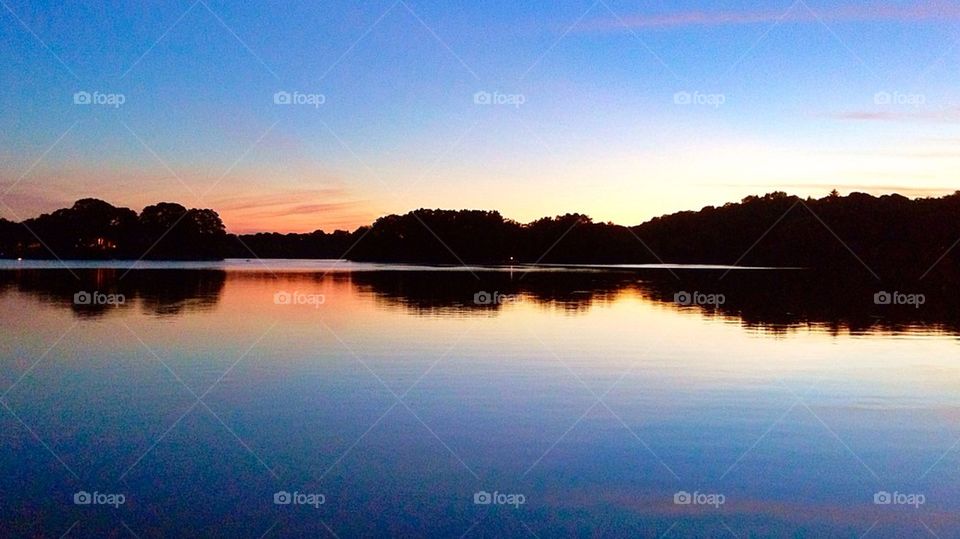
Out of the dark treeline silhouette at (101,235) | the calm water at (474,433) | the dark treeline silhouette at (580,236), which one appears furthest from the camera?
the dark treeline silhouette at (101,235)

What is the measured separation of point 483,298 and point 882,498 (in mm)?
38282

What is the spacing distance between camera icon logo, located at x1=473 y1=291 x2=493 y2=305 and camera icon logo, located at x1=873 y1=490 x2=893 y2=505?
3368cm

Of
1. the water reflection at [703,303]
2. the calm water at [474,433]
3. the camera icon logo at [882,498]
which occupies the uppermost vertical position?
the water reflection at [703,303]

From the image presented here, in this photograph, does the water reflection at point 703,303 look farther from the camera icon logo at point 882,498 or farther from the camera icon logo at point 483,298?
the camera icon logo at point 882,498

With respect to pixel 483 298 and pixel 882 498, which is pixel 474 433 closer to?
pixel 882 498

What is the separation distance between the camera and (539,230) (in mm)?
193000

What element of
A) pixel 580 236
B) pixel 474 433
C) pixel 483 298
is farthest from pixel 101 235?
pixel 474 433

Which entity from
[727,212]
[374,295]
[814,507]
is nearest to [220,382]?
[814,507]

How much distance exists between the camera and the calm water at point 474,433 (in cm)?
1114

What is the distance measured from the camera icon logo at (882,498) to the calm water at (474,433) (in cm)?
7

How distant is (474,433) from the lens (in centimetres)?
1526

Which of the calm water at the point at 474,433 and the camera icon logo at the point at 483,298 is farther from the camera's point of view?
the camera icon logo at the point at 483,298

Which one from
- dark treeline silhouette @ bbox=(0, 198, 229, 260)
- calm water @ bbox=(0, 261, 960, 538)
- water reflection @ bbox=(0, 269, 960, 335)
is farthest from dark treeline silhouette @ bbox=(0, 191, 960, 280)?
calm water @ bbox=(0, 261, 960, 538)

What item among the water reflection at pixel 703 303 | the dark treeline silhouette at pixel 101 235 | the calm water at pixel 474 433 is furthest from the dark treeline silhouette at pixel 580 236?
the calm water at pixel 474 433
